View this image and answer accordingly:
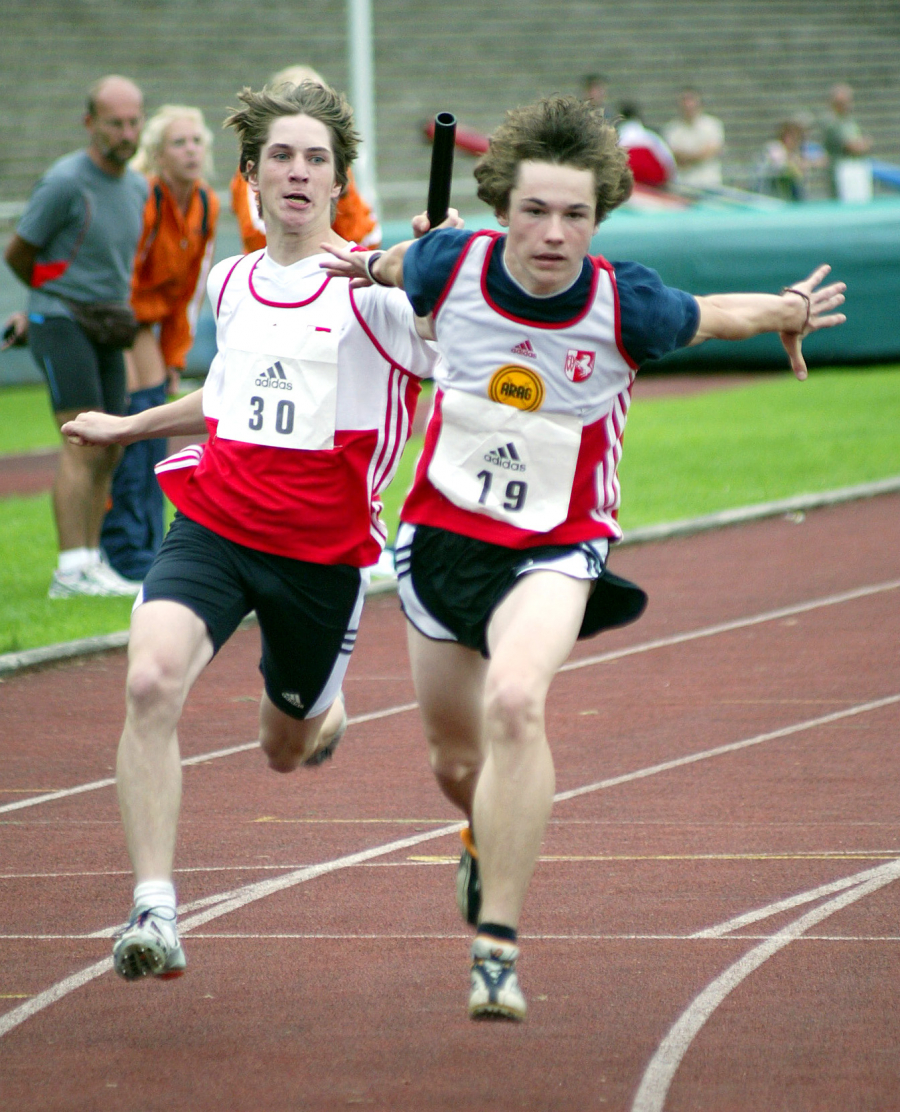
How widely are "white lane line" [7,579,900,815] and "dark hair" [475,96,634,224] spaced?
268cm

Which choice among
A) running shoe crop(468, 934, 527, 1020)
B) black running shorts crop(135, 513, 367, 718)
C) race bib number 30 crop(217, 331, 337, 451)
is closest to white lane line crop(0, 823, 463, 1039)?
black running shorts crop(135, 513, 367, 718)

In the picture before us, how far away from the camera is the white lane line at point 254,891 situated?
Result: 4066mm

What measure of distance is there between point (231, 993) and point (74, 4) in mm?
28694

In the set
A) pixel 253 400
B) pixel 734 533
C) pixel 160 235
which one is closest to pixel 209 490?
pixel 253 400

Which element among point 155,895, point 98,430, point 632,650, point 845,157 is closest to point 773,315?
point 98,430

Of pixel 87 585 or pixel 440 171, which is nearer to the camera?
pixel 440 171

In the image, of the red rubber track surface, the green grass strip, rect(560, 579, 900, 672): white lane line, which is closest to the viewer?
the red rubber track surface

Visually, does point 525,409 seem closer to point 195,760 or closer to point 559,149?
point 559,149

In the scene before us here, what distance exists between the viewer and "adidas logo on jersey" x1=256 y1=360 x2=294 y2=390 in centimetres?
448

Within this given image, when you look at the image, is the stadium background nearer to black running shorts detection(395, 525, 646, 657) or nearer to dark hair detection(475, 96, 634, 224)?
dark hair detection(475, 96, 634, 224)

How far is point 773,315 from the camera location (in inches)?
168

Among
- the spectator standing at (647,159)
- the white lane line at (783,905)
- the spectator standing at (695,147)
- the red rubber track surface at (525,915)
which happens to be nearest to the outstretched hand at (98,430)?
the red rubber track surface at (525,915)

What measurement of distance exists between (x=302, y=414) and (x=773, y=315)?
118cm

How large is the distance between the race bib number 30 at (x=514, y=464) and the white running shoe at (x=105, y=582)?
16.4ft
